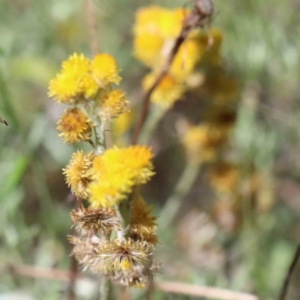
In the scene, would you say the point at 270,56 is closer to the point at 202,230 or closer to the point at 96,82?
the point at 202,230

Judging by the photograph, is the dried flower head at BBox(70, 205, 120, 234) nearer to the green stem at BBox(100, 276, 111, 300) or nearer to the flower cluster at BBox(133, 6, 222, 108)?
the green stem at BBox(100, 276, 111, 300)

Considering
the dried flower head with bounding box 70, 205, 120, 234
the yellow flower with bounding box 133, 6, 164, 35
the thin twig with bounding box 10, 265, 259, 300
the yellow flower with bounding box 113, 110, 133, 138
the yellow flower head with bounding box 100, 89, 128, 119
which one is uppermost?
the yellow flower with bounding box 133, 6, 164, 35

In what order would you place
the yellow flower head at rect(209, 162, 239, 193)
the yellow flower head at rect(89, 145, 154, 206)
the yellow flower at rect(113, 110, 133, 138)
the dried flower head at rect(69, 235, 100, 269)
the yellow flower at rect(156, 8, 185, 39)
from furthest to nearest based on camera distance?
the yellow flower head at rect(209, 162, 239, 193) → the yellow flower at rect(113, 110, 133, 138) → the yellow flower at rect(156, 8, 185, 39) → the dried flower head at rect(69, 235, 100, 269) → the yellow flower head at rect(89, 145, 154, 206)

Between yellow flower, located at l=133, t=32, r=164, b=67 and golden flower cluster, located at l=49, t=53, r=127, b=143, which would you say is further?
yellow flower, located at l=133, t=32, r=164, b=67

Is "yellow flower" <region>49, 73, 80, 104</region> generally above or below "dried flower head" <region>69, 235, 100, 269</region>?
above

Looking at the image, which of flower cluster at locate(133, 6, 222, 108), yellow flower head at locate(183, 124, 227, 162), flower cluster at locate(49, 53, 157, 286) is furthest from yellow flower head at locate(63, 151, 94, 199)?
yellow flower head at locate(183, 124, 227, 162)

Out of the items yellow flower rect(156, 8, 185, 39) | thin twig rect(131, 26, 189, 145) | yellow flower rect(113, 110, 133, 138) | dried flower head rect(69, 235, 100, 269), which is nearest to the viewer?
dried flower head rect(69, 235, 100, 269)

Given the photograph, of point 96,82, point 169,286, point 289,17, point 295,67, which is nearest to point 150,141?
point 295,67
